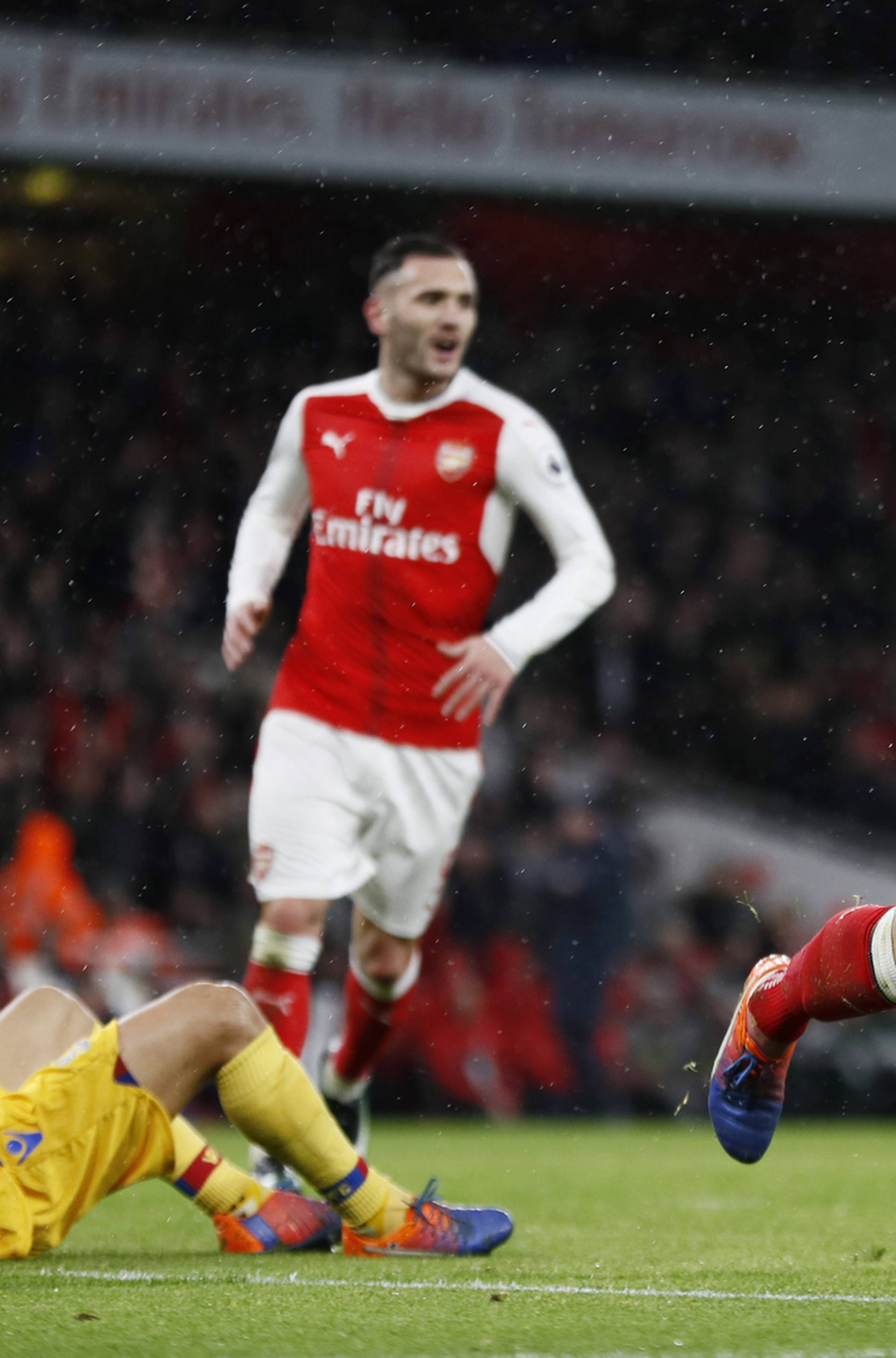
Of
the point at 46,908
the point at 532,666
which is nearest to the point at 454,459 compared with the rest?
the point at 46,908

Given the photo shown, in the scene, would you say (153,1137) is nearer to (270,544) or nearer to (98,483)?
(270,544)

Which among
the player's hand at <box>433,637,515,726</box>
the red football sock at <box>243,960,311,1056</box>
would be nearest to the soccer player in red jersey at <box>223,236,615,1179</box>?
the player's hand at <box>433,637,515,726</box>

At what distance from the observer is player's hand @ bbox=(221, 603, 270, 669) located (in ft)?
15.4

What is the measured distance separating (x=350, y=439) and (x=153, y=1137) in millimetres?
2051

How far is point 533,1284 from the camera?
3312 millimetres

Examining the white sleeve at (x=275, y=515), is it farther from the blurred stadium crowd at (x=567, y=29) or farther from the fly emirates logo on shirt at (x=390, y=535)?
the blurred stadium crowd at (x=567, y=29)

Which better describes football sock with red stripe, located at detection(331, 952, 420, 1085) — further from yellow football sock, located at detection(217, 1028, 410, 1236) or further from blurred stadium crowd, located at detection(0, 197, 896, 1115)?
blurred stadium crowd, located at detection(0, 197, 896, 1115)

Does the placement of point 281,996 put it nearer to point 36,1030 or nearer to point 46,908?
point 36,1030

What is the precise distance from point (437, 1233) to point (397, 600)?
64.2 inches

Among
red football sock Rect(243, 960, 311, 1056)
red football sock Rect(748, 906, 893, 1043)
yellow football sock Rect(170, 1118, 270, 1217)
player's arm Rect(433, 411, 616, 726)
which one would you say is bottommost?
yellow football sock Rect(170, 1118, 270, 1217)

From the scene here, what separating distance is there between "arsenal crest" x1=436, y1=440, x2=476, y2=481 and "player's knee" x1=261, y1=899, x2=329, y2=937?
108 centimetres

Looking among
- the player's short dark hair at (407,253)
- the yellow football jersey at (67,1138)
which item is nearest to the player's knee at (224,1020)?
the yellow football jersey at (67,1138)

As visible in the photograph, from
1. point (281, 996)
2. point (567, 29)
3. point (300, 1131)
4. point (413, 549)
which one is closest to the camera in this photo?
point (300, 1131)

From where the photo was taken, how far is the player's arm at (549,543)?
179 inches
